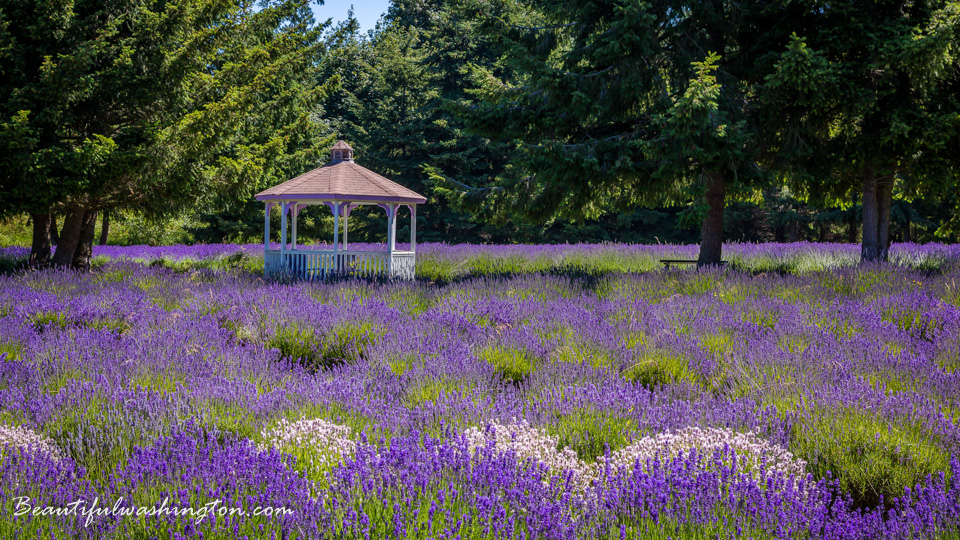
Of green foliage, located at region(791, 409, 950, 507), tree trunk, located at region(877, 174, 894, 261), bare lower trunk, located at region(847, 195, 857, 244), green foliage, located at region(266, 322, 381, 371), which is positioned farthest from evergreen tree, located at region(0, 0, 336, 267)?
bare lower trunk, located at region(847, 195, 857, 244)

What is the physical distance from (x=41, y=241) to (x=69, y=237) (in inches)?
38.4

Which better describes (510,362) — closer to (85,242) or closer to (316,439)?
(316,439)

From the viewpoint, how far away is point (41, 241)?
451 inches

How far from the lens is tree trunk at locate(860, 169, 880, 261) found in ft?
35.1

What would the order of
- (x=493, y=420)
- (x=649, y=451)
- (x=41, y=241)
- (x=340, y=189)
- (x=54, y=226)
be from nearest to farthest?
(x=649, y=451)
(x=493, y=420)
(x=41, y=241)
(x=340, y=189)
(x=54, y=226)

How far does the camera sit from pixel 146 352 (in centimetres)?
420

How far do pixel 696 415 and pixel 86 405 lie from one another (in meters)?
3.04

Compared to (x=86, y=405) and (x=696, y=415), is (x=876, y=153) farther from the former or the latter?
(x=86, y=405)

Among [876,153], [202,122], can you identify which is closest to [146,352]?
[202,122]

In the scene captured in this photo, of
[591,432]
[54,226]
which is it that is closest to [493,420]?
[591,432]

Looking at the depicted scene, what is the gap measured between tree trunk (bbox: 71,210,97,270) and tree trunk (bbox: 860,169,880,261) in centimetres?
1361

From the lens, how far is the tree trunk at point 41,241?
1132cm

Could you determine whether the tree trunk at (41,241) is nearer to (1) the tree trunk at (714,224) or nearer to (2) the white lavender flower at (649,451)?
(2) the white lavender flower at (649,451)

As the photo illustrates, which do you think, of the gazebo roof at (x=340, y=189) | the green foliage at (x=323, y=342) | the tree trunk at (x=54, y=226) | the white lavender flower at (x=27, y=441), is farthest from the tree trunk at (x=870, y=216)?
the tree trunk at (x=54, y=226)
